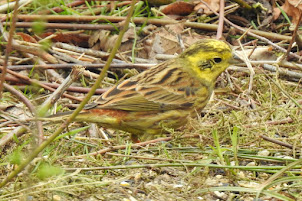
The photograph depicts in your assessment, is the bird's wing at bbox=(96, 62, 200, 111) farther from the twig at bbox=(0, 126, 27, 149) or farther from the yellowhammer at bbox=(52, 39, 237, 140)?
the twig at bbox=(0, 126, 27, 149)

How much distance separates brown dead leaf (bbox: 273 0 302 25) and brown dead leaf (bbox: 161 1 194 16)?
0.95m

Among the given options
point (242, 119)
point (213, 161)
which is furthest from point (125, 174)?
point (242, 119)

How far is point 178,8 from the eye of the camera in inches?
272

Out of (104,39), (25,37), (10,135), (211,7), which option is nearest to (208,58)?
(10,135)

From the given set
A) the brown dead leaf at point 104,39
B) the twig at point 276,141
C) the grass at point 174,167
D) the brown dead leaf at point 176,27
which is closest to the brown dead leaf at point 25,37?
the brown dead leaf at point 104,39

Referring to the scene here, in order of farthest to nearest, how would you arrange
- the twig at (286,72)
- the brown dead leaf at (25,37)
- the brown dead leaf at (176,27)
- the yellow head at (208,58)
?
1. the brown dead leaf at (176,27)
2. the brown dead leaf at (25,37)
3. the twig at (286,72)
4. the yellow head at (208,58)

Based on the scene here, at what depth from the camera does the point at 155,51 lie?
632 cm

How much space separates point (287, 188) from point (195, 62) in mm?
1743

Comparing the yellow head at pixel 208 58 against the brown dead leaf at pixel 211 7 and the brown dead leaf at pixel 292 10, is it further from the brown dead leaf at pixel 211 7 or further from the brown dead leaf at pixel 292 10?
the brown dead leaf at pixel 211 7

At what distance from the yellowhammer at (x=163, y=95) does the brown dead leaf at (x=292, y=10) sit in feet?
6.36

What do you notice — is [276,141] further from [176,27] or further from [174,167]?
[176,27]

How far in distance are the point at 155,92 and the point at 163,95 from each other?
67mm

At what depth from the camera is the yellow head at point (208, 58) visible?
15.8 feet

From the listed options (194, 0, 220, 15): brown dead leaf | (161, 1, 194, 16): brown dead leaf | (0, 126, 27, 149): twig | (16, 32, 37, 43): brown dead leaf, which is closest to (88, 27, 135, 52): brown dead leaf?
(161, 1, 194, 16): brown dead leaf
